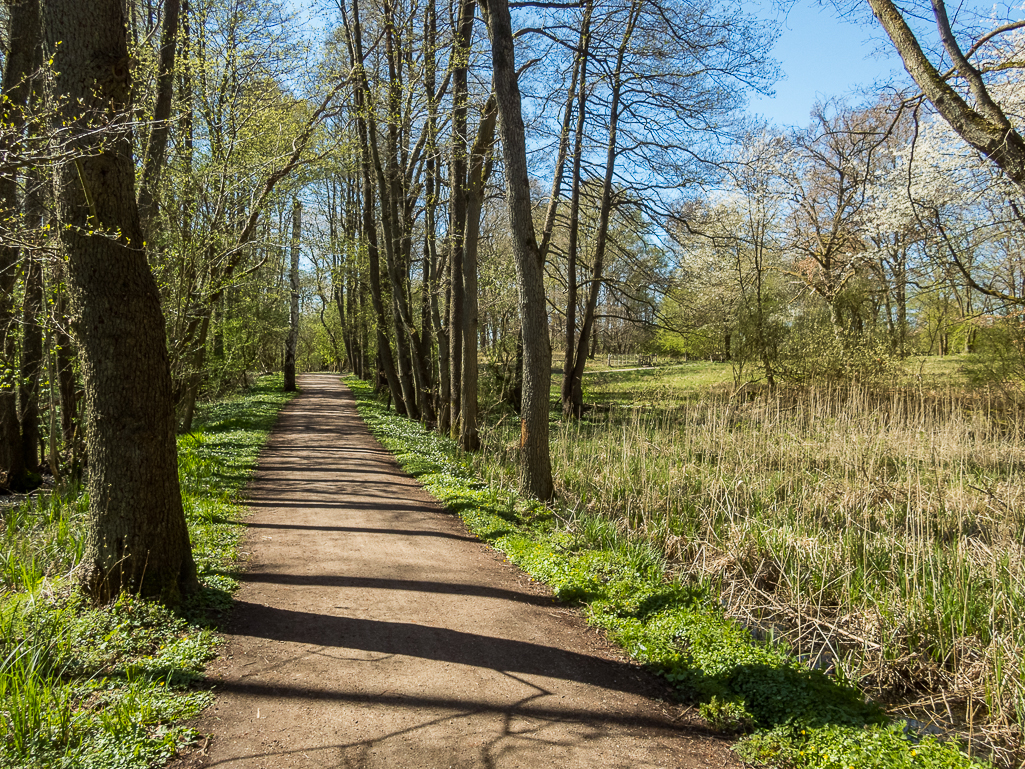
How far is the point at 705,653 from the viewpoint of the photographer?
4.05 metres

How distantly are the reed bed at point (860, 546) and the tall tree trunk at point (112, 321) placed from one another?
4.45 meters

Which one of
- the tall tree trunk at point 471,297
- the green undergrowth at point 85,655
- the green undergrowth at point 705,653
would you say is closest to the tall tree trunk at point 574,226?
the tall tree trunk at point 471,297

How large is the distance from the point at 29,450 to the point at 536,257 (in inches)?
349

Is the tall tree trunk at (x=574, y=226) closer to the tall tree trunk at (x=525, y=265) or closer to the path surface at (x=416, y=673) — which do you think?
the tall tree trunk at (x=525, y=265)

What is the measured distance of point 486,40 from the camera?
12.7m

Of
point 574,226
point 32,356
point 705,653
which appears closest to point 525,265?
point 705,653

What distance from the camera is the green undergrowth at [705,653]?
3148mm

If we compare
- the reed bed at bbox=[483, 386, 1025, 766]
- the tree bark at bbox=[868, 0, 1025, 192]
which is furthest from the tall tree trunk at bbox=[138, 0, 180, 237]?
the tree bark at bbox=[868, 0, 1025, 192]

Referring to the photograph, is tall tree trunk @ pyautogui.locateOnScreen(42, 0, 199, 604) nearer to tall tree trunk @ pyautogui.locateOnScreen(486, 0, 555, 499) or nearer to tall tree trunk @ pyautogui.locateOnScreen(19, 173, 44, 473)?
tall tree trunk @ pyautogui.locateOnScreen(19, 173, 44, 473)

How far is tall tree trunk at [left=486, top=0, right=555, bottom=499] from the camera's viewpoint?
7516mm

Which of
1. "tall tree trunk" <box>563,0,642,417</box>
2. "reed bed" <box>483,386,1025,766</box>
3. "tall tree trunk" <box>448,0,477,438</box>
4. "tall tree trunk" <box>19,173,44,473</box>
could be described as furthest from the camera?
"tall tree trunk" <box>563,0,642,417</box>

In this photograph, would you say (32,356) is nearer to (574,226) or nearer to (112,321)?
(112,321)

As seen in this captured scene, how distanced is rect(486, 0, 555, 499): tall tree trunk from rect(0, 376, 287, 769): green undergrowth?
3.54m

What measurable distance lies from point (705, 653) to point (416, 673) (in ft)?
6.26
